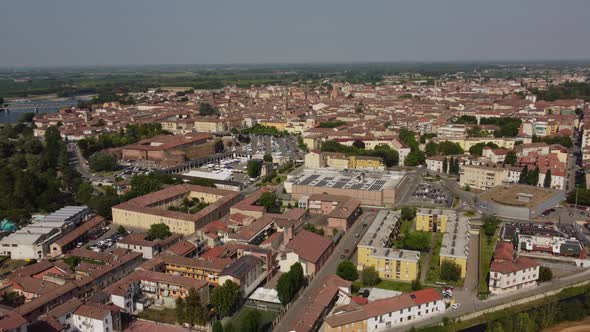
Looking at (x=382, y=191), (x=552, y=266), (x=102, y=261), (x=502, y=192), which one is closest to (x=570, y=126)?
(x=502, y=192)

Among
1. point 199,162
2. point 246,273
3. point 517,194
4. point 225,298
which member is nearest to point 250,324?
point 225,298

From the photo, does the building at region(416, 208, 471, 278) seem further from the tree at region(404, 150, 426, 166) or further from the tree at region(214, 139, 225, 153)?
the tree at region(214, 139, 225, 153)

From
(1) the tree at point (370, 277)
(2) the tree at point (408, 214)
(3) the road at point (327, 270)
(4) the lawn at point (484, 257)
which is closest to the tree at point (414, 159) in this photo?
(3) the road at point (327, 270)

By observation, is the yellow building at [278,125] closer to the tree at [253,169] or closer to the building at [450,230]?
the tree at [253,169]

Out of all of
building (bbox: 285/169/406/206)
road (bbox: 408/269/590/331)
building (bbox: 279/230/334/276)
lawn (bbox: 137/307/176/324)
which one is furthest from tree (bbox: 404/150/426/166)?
lawn (bbox: 137/307/176/324)

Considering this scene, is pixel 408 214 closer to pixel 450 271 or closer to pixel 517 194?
pixel 517 194

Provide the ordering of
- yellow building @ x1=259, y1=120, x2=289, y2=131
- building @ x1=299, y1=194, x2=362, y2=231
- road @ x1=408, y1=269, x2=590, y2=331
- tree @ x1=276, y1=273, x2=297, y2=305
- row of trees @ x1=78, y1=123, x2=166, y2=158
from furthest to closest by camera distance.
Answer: yellow building @ x1=259, y1=120, x2=289, y2=131 < row of trees @ x1=78, y1=123, x2=166, y2=158 < building @ x1=299, y1=194, x2=362, y2=231 < tree @ x1=276, y1=273, x2=297, y2=305 < road @ x1=408, y1=269, x2=590, y2=331
